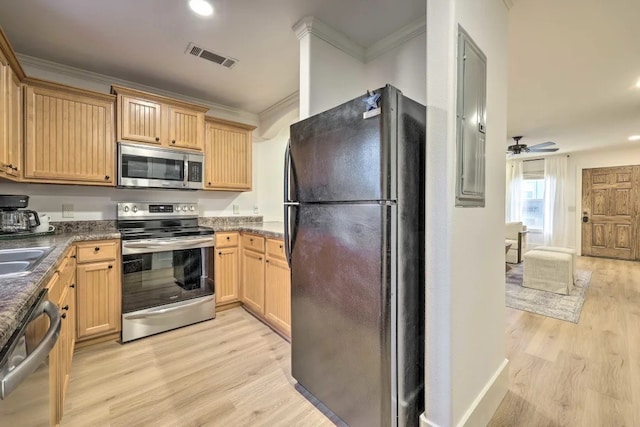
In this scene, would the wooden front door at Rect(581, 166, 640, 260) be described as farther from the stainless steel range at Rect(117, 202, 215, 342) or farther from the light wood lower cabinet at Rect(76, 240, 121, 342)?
the light wood lower cabinet at Rect(76, 240, 121, 342)

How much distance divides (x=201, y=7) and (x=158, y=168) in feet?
5.16

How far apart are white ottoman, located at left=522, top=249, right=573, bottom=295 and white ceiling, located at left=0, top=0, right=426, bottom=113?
3.60m

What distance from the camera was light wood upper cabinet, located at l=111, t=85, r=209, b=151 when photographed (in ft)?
8.48

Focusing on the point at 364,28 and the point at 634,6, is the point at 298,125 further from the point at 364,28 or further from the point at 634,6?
the point at 634,6

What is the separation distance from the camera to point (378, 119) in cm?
125

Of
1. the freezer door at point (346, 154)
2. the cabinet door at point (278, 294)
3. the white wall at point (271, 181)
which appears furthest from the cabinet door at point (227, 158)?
the freezer door at point (346, 154)

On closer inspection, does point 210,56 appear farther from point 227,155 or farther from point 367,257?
point 367,257

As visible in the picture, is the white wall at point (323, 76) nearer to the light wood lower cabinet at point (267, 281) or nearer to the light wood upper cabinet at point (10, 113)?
the light wood lower cabinet at point (267, 281)

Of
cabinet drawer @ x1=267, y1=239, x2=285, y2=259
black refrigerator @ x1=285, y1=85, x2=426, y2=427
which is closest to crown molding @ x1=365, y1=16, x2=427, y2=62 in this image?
black refrigerator @ x1=285, y1=85, x2=426, y2=427

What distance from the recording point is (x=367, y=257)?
132 cm

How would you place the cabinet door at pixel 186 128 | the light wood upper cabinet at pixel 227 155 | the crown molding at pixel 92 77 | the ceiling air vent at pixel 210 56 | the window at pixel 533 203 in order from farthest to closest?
the window at pixel 533 203 → the light wood upper cabinet at pixel 227 155 → the cabinet door at pixel 186 128 → the crown molding at pixel 92 77 → the ceiling air vent at pixel 210 56

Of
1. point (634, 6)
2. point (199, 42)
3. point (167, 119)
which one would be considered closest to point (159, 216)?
point (167, 119)

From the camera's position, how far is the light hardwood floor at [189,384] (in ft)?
5.12

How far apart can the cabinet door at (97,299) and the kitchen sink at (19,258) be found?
658mm
